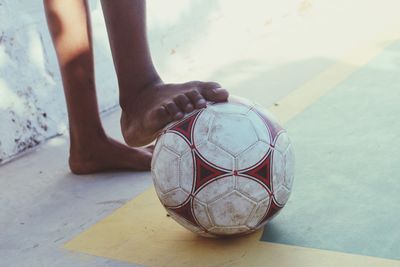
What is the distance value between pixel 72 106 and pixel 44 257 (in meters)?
0.77

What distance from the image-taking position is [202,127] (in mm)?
1823

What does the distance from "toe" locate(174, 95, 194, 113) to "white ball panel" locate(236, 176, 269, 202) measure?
273 millimetres

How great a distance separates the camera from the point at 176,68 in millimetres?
4410

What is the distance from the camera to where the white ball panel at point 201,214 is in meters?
1.79

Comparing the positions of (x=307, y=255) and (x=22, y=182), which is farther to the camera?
(x=22, y=182)

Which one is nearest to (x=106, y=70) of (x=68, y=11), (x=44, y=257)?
(x=68, y=11)

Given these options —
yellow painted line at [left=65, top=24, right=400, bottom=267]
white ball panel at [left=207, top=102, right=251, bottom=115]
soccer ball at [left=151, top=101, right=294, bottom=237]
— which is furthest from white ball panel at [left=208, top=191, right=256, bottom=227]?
white ball panel at [left=207, top=102, right=251, bottom=115]

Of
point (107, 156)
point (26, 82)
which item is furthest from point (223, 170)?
point (26, 82)

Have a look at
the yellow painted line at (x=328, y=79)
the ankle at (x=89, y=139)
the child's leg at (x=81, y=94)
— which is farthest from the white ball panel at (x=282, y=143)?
the yellow painted line at (x=328, y=79)

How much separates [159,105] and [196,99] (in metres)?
0.16

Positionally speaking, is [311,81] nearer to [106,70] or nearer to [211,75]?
[211,75]

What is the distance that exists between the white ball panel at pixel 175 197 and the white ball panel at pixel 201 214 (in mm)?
35

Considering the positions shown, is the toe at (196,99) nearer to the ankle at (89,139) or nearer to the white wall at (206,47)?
the ankle at (89,139)

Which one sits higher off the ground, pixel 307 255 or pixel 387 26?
pixel 307 255
